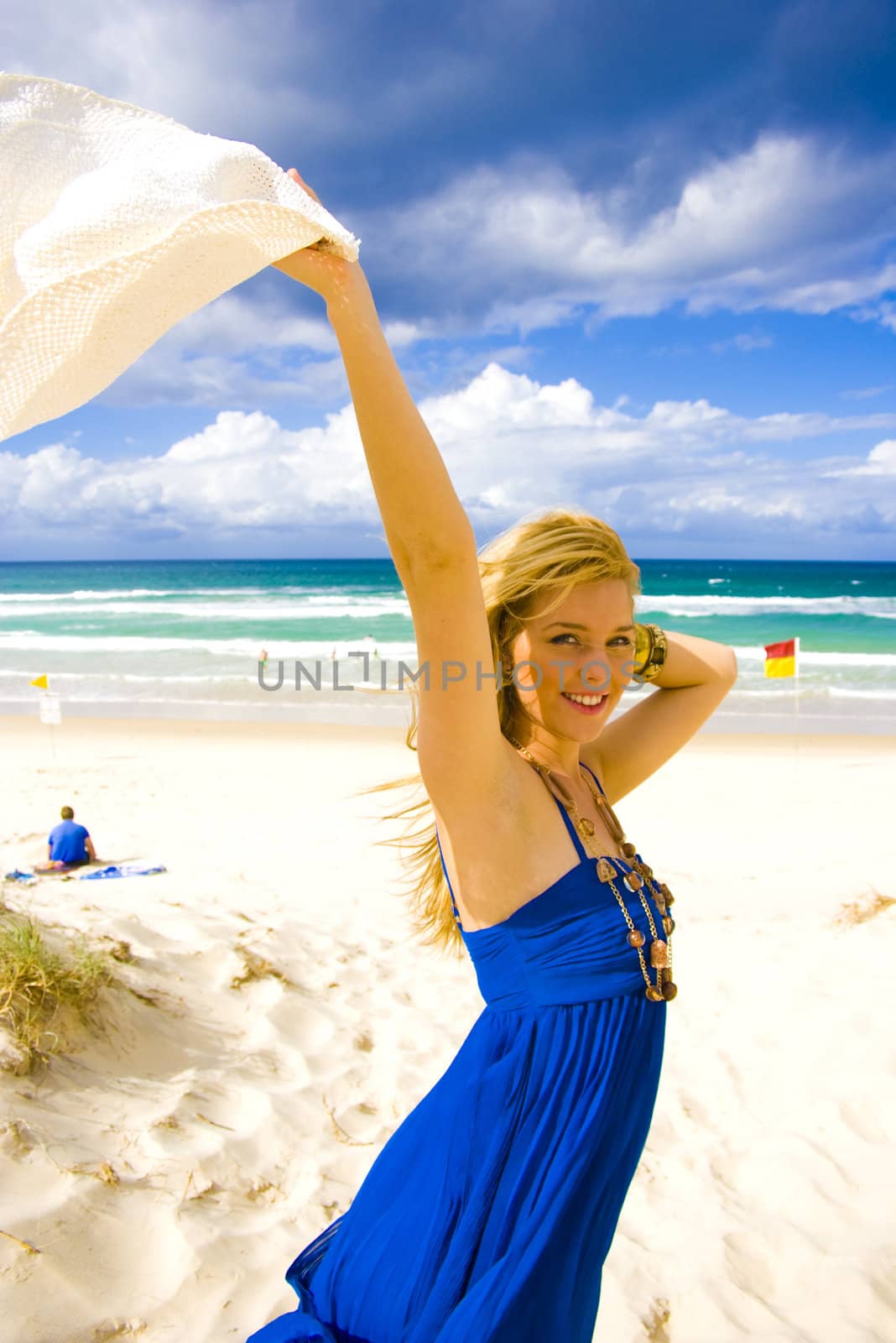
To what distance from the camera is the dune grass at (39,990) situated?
3125 mm

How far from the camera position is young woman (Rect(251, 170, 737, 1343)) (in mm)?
1237

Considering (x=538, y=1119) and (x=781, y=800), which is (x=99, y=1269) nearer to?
(x=538, y=1119)

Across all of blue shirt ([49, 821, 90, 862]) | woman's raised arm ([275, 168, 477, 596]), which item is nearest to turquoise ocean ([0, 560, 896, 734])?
woman's raised arm ([275, 168, 477, 596])

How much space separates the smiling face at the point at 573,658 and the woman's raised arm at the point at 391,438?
0.50m

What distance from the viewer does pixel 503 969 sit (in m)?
1.53

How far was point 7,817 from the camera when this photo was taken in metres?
9.82

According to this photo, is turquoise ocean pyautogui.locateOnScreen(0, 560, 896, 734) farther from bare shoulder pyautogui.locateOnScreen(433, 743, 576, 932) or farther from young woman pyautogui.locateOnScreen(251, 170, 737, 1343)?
bare shoulder pyautogui.locateOnScreen(433, 743, 576, 932)

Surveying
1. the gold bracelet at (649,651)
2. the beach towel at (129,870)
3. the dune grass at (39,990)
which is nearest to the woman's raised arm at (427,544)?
the gold bracelet at (649,651)

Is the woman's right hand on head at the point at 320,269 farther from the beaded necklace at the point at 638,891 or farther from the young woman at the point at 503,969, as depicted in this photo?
the beaded necklace at the point at 638,891

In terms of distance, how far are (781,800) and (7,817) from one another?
8.98 m

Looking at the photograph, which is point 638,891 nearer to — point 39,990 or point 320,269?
point 320,269

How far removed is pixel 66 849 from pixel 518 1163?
6.97m

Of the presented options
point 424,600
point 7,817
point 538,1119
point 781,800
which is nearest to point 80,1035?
point 538,1119

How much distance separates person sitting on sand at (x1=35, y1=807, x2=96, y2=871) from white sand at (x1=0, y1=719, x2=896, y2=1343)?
1.02 metres
